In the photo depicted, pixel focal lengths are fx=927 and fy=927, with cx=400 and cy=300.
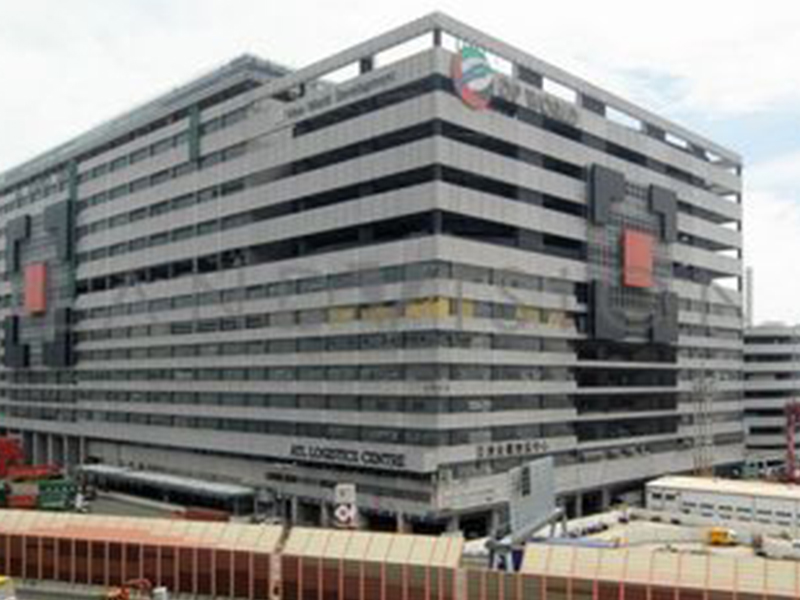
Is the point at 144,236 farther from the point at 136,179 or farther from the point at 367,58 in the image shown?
the point at 367,58

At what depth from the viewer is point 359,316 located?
86250 mm

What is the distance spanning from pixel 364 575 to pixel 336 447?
43251mm

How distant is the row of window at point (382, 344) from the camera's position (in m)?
80.8

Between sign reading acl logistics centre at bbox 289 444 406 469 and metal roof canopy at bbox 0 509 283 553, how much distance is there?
31545 millimetres

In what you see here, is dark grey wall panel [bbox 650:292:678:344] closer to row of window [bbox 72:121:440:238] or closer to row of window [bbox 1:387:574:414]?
row of window [bbox 1:387:574:414]

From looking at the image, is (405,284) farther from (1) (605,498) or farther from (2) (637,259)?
(1) (605,498)

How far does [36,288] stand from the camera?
13950 centimetres

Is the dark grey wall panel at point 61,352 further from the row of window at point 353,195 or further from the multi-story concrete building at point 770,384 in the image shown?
the multi-story concrete building at point 770,384

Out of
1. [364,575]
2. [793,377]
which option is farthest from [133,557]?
[793,377]

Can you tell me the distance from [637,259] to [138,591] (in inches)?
2792

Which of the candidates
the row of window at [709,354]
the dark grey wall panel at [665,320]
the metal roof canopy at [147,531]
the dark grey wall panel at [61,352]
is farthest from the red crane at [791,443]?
the dark grey wall panel at [61,352]

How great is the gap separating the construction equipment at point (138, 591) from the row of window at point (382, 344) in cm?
3727

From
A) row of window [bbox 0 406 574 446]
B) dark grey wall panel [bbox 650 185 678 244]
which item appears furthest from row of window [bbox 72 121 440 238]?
dark grey wall panel [bbox 650 185 678 244]

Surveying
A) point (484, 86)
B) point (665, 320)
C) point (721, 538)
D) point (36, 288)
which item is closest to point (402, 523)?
point (721, 538)
